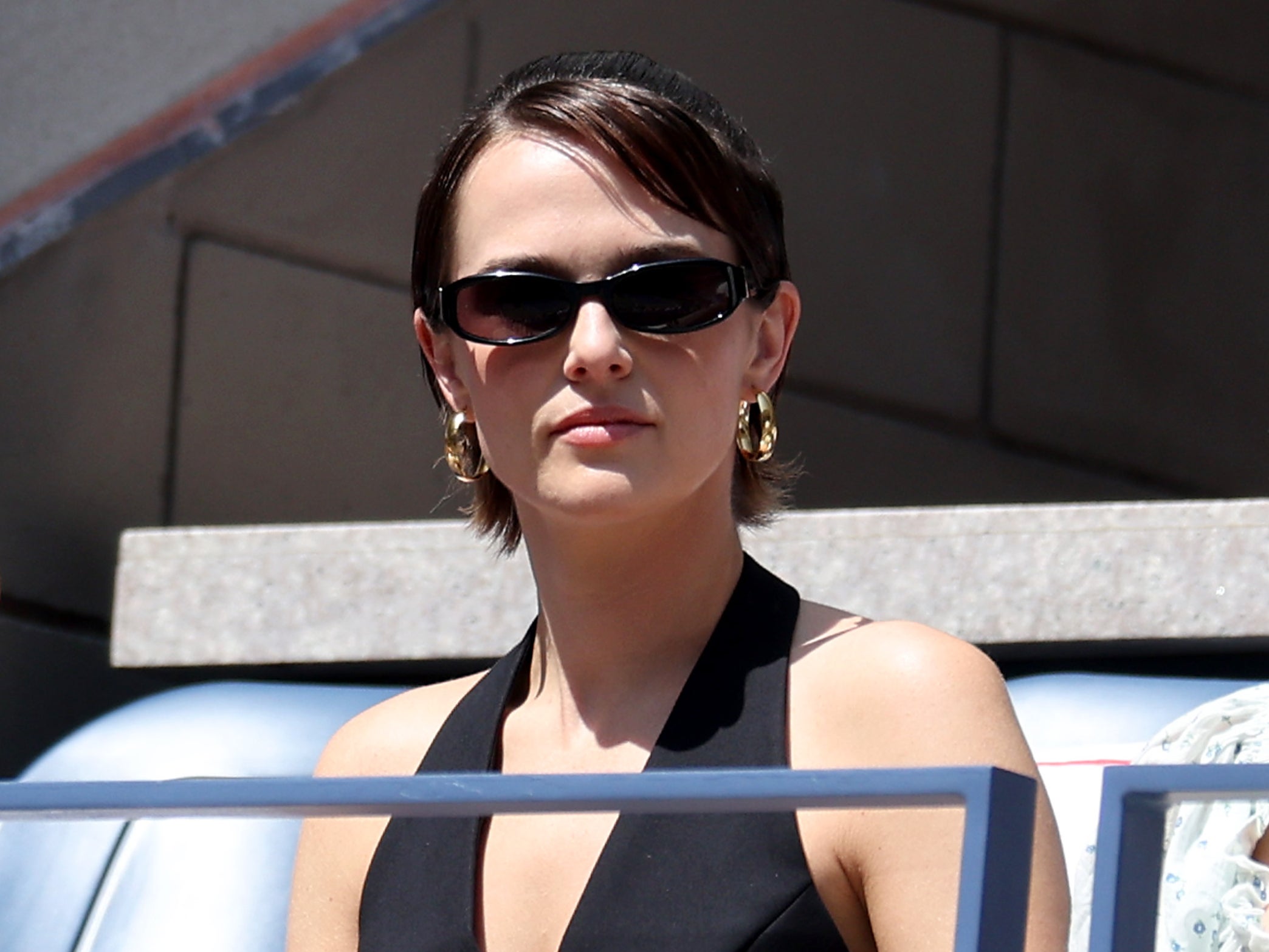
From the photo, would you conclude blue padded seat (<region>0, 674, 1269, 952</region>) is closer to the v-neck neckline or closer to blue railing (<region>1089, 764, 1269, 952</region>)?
the v-neck neckline

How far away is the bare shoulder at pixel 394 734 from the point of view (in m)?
1.34

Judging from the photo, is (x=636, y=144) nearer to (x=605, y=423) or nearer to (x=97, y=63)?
(x=605, y=423)

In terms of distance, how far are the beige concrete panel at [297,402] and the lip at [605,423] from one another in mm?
1673

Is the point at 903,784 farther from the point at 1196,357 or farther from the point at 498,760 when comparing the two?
the point at 1196,357

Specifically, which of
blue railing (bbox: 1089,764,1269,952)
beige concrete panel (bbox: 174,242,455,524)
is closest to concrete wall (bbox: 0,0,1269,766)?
beige concrete panel (bbox: 174,242,455,524)

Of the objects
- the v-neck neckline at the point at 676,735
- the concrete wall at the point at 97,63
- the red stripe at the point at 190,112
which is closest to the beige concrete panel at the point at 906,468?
the red stripe at the point at 190,112

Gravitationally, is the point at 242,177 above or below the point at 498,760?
above

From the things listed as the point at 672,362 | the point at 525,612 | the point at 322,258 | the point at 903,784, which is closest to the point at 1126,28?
the point at 322,258

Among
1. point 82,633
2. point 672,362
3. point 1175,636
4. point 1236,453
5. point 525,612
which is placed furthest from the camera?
point 1236,453

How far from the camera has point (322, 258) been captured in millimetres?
2775

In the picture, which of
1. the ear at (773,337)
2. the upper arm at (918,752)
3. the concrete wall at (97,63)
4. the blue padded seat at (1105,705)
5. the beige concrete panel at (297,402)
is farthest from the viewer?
the beige concrete panel at (297,402)

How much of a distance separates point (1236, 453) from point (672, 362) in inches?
88.4

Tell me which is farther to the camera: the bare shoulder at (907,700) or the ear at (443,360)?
the ear at (443,360)

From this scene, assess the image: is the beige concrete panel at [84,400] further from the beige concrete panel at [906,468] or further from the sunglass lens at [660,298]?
the sunglass lens at [660,298]
